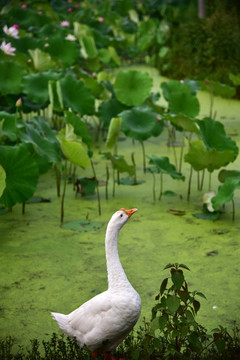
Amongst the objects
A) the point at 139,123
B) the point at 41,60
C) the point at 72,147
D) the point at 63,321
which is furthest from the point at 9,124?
the point at 63,321

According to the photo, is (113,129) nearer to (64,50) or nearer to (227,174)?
(227,174)

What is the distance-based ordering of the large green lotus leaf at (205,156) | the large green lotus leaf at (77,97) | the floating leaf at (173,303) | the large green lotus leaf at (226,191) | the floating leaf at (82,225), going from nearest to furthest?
the floating leaf at (173,303), the large green lotus leaf at (226,191), the floating leaf at (82,225), the large green lotus leaf at (205,156), the large green lotus leaf at (77,97)

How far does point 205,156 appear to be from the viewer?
3299mm

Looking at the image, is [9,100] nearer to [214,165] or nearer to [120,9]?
[214,165]

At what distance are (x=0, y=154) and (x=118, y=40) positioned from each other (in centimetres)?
566

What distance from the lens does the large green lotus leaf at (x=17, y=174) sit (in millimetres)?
2941

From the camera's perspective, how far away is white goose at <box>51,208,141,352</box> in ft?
5.87

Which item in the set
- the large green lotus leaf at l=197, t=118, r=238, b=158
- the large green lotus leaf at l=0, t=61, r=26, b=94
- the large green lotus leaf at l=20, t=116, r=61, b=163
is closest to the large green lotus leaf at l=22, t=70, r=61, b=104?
the large green lotus leaf at l=0, t=61, r=26, b=94

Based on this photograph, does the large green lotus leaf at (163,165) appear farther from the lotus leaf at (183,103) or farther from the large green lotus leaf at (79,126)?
the lotus leaf at (183,103)

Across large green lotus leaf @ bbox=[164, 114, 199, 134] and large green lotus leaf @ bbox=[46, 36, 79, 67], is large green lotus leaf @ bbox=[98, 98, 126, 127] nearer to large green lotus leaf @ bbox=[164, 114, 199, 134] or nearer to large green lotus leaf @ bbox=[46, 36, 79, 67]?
Result: large green lotus leaf @ bbox=[164, 114, 199, 134]

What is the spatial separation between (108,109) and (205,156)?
126cm

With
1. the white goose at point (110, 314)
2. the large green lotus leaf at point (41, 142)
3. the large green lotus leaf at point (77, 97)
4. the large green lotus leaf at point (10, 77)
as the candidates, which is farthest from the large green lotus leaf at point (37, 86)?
the white goose at point (110, 314)

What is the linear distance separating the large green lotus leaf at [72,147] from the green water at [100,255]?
32 cm

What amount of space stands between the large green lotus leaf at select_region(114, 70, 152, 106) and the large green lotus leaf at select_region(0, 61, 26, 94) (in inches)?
28.5
